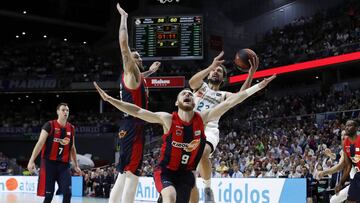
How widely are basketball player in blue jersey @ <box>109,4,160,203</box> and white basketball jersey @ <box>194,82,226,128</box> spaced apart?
43.1 inches

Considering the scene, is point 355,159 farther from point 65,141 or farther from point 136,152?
point 65,141

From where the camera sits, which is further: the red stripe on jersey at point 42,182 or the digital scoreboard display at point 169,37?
the digital scoreboard display at point 169,37

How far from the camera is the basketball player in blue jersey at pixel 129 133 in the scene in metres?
5.88

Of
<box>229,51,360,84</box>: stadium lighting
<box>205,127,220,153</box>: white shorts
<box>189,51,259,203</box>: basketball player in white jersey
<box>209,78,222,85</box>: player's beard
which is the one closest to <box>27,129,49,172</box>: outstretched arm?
<box>189,51,259,203</box>: basketball player in white jersey

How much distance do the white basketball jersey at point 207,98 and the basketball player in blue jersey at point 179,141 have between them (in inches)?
55.8

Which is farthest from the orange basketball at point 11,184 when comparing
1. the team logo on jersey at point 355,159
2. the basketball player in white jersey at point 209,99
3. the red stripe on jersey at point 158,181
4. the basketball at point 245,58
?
the red stripe on jersey at point 158,181

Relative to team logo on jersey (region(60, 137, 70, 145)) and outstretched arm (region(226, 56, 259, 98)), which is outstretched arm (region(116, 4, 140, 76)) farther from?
team logo on jersey (region(60, 137, 70, 145))

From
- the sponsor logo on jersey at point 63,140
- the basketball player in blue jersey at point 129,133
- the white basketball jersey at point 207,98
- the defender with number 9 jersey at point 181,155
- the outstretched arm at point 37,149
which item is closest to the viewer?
the defender with number 9 jersey at point 181,155

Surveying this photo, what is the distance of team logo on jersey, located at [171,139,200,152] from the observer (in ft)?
17.7

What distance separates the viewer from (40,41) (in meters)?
44.4

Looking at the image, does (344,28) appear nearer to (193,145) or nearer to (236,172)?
(236,172)

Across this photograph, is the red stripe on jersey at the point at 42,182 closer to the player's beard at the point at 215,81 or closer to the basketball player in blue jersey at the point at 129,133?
the basketball player in blue jersey at the point at 129,133

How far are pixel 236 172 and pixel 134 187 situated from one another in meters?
12.0

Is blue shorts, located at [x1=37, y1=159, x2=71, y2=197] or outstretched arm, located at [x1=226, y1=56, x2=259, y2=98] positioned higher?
outstretched arm, located at [x1=226, y1=56, x2=259, y2=98]
